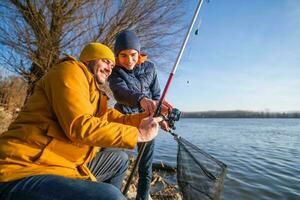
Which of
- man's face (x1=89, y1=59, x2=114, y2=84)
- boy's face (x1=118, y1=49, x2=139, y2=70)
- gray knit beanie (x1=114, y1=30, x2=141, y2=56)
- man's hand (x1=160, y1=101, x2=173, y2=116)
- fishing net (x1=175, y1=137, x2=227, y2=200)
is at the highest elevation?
gray knit beanie (x1=114, y1=30, x2=141, y2=56)

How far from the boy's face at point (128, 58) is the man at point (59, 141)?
1.50 m

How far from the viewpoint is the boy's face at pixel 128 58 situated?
375cm

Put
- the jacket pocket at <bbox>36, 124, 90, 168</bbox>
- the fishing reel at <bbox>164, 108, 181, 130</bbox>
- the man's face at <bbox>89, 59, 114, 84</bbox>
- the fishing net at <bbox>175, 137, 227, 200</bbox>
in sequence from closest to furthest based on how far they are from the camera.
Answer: the jacket pocket at <bbox>36, 124, 90, 168</bbox> → the man's face at <bbox>89, 59, 114, 84</bbox> → the fishing net at <bbox>175, 137, 227, 200</bbox> → the fishing reel at <bbox>164, 108, 181, 130</bbox>

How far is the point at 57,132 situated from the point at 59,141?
2.6 inches

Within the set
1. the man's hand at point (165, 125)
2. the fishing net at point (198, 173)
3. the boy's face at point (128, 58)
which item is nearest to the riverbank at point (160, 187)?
the fishing net at point (198, 173)

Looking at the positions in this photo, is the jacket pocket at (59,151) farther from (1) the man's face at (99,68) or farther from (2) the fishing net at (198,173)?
(2) the fishing net at (198,173)

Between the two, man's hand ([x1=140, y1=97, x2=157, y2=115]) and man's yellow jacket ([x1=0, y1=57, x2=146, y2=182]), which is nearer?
man's yellow jacket ([x1=0, y1=57, x2=146, y2=182])

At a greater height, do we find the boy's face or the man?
the boy's face

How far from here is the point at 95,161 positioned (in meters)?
2.83

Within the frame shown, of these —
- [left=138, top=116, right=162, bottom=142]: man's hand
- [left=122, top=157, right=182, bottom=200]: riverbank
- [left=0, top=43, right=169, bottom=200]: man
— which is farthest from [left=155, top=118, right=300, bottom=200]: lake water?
[left=0, top=43, right=169, bottom=200]: man

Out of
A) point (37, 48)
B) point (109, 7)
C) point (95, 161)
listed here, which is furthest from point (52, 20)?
point (95, 161)

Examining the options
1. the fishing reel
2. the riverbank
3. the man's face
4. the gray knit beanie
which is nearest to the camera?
the man's face

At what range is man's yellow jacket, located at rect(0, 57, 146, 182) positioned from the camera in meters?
1.96

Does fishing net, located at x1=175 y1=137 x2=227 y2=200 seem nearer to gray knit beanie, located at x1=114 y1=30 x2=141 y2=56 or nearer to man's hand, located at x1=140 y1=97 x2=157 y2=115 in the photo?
man's hand, located at x1=140 y1=97 x2=157 y2=115
